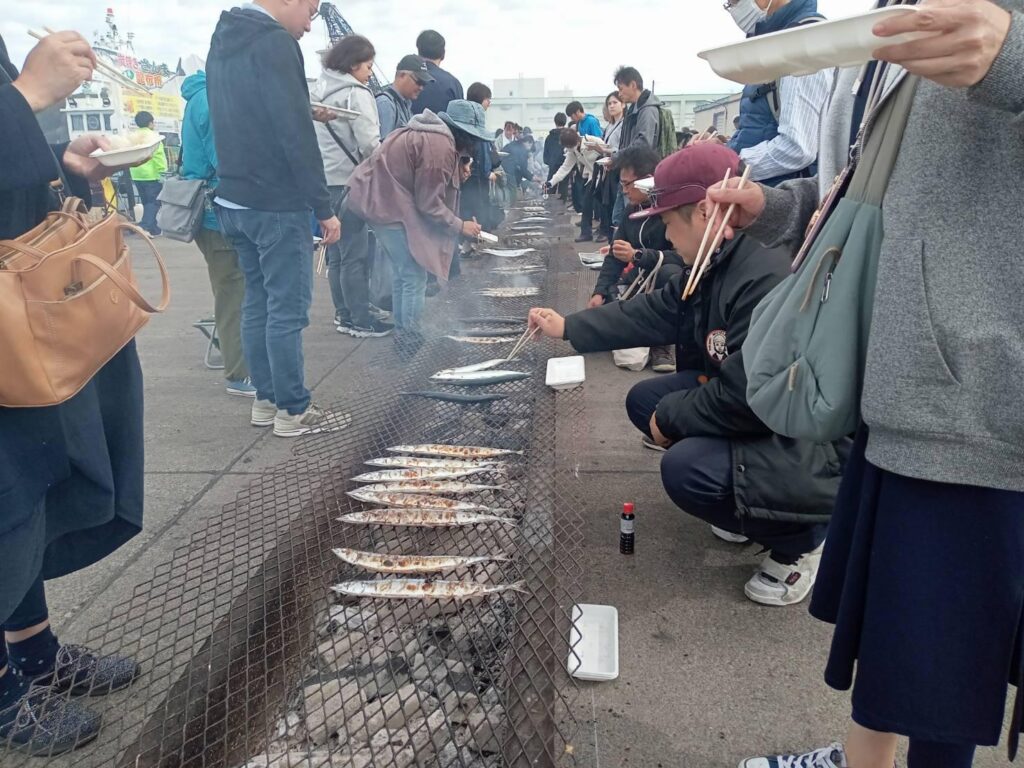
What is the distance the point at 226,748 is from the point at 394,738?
540 mm

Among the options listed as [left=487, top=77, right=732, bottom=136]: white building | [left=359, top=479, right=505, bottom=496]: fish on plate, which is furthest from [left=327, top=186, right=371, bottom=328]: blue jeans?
[left=487, top=77, right=732, bottom=136]: white building

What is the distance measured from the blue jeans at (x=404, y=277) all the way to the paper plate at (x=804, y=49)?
5.13 m

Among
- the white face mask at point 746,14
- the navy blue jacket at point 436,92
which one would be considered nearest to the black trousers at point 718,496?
the white face mask at point 746,14

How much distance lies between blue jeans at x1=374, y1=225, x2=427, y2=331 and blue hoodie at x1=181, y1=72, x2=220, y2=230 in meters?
1.81

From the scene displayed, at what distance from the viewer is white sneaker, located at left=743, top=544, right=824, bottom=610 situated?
2.97 m

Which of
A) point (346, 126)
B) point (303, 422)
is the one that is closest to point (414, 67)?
point (346, 126)

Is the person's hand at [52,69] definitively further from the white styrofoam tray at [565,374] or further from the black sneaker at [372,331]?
the black sneaker at [372,331]

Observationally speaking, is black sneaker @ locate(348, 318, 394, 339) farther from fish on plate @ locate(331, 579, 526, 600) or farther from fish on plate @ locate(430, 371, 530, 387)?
fish on plate @ locate(331, 579, 526, 600)

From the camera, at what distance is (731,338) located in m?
3.04

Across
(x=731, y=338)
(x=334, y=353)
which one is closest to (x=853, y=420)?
(x=731, y=338)

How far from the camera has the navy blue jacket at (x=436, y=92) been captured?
352 inches

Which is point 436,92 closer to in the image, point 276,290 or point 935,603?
point 276,290

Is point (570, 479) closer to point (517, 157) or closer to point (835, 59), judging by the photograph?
point (835, 59)

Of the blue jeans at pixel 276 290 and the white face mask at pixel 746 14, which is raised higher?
the white face mask at pixel 746 14
